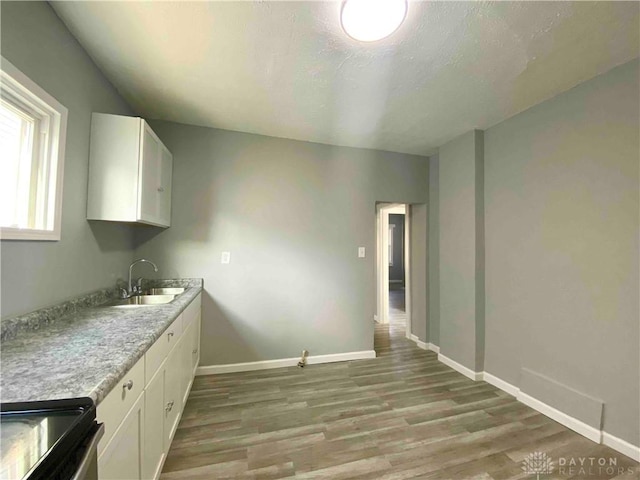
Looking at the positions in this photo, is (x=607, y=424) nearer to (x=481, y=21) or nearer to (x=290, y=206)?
(x=481, y=21)

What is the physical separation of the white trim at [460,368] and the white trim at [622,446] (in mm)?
933

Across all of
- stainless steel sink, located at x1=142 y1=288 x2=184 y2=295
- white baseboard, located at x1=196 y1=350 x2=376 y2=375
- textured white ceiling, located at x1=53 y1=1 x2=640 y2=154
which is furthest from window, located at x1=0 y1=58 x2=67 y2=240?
white baseboard, located at x1=196 y1=350 x2=376 y2=375

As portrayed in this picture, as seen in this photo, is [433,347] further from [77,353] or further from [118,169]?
[118,169]

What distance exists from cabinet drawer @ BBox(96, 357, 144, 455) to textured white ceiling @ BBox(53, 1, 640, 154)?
69.5 inches

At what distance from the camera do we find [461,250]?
9.37 ft

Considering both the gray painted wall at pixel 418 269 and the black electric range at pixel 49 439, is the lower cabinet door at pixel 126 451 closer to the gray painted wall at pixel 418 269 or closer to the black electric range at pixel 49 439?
the black electric range at pixel 49 439

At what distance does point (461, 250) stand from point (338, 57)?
7.39 ft

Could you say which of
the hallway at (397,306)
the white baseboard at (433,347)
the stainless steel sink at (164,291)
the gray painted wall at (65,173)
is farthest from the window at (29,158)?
the hallway at (397,306)

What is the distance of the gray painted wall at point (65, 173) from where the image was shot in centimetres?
118

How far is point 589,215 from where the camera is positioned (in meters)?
1.90

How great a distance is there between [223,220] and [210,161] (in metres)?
0.63

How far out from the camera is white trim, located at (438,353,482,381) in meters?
2.65

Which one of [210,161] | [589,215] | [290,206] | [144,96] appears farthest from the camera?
[290,206]

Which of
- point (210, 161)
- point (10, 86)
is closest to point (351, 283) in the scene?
point (210, 161)
